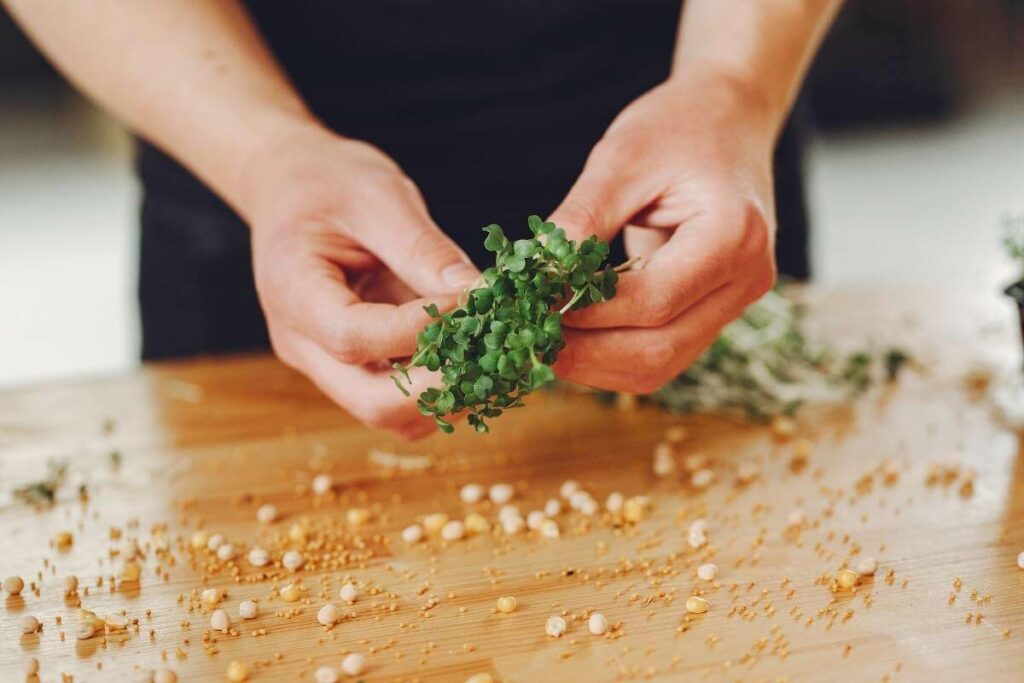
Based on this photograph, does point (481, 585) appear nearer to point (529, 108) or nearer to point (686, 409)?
point (686, 409)

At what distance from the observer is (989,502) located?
1.25 metres

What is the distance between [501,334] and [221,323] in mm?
952

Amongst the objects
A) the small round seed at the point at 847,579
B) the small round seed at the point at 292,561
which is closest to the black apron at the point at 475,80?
the small round seed at the point at 292,561

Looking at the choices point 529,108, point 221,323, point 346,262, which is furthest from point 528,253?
point 221,323

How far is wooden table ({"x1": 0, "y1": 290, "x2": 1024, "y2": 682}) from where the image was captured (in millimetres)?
1008

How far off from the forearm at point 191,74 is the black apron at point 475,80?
0.51ft

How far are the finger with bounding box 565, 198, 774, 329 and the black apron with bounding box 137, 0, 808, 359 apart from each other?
18.6 inches

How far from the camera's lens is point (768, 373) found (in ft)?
5.23

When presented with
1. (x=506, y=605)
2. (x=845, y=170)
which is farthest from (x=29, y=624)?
(x=845, y=170)

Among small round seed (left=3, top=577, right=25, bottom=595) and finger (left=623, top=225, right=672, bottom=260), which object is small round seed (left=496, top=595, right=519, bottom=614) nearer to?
finger (left=623, top=225, right=672, bottom=260)

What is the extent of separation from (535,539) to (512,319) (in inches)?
13.1

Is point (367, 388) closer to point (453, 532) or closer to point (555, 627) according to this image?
point (453, 532)

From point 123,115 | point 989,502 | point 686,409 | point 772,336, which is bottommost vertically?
point 989,502

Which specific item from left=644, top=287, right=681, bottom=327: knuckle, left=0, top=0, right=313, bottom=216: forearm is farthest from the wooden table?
left=0, top=0, right=313, bottom=216: forearm
